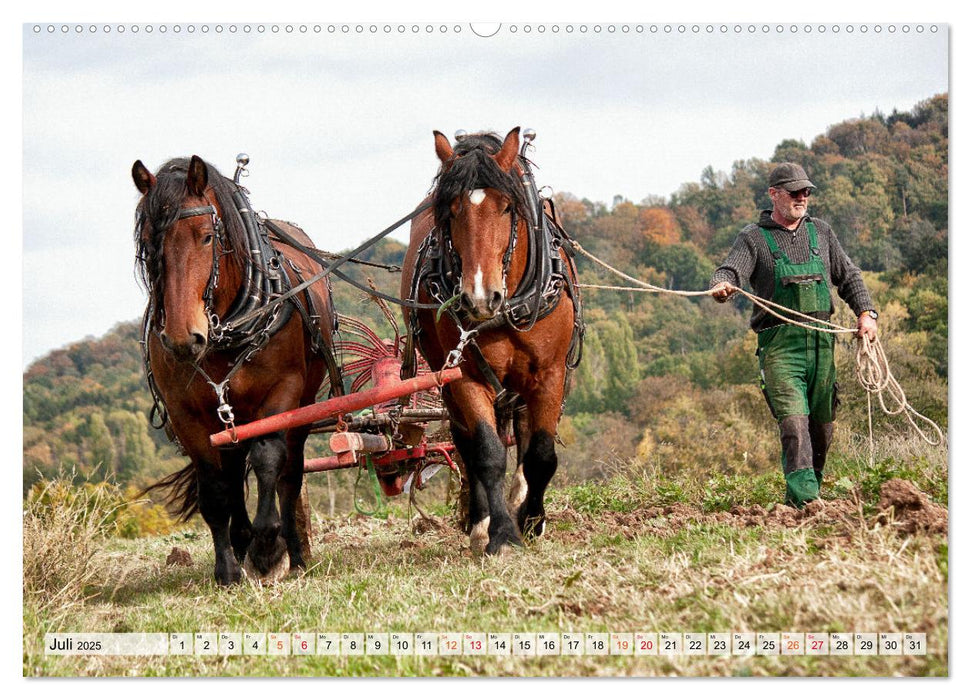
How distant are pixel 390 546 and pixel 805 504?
3.06m

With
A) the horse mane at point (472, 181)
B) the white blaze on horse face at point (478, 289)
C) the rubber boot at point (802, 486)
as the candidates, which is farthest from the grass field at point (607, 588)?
the horse mane at point (472, 181)

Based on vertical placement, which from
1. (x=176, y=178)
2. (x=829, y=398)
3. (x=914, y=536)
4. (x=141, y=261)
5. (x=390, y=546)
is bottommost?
(x=390, y=546)

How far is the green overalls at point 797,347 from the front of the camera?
640 centimetres

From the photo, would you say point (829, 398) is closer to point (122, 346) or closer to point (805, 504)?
point (805, 504)

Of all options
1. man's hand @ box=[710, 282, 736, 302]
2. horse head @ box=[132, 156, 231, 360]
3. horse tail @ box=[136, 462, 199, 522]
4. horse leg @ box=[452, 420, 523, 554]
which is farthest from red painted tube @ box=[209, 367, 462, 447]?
horse tail @ box=[136, 462, 199, 522]

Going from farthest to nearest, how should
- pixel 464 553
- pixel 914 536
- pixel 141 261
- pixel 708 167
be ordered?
1. pixel 708 167
2. pixel 464 553
3. pixel 141 261
4. pixel 914 536

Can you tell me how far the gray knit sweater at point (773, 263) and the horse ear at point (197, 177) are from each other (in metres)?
2.77

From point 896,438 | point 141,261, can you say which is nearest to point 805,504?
point 896,438

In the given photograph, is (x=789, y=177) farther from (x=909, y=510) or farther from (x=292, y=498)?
(x=292, y=498)

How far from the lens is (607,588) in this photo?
15.3ft

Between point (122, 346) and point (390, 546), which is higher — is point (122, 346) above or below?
above

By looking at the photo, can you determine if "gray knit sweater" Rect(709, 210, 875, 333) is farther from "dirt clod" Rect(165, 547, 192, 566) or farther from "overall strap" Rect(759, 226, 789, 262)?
"dirt clod" Rect(165, 547, 192, 566)

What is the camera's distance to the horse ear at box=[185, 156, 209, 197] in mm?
5812

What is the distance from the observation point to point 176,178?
582 centimetres
